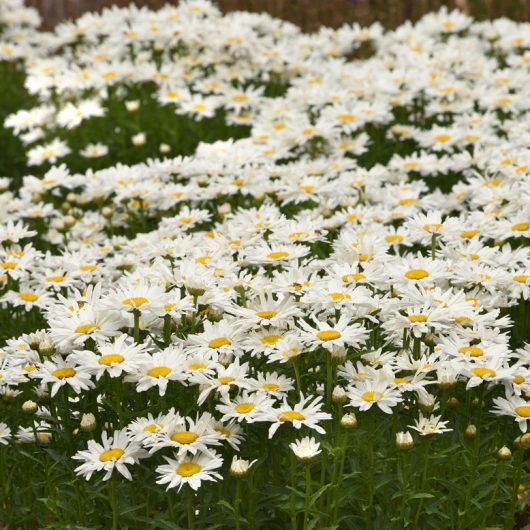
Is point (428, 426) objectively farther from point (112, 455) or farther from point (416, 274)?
point (112, 455)

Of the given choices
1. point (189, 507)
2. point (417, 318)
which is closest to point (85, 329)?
point (189, 507)

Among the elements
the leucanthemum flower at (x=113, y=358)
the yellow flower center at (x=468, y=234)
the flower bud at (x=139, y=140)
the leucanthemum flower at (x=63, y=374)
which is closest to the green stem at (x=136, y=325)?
the leucanthemum flower at (x=113, y=358)

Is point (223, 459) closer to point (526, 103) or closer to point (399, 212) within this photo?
point (399, 212)

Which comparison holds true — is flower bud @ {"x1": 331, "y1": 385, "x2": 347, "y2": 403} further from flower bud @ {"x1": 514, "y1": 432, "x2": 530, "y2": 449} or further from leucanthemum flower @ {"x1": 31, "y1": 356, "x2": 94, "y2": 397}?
leucanthemum flower @ {"x1": 31, "y1": 356, "x2": 94, "y2": 397}

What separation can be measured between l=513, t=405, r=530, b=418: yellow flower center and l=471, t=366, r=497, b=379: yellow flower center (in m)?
0.16

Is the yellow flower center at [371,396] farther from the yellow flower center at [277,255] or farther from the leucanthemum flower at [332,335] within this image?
the yellow flower center at [277,255]

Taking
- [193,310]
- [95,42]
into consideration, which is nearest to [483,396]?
[193,310]

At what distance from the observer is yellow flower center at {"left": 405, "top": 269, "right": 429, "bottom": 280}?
3703 mm

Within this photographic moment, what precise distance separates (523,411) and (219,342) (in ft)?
3.54

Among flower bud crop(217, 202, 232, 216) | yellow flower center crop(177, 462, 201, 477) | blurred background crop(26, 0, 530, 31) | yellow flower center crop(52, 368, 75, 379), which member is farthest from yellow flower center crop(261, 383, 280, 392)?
blurred background crop(26, 0, 530, 31)

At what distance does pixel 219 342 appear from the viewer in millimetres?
3311

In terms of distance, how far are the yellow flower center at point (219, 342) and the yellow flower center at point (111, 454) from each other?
49 cm

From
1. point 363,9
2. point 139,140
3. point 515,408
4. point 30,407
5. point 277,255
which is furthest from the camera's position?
point 363,9

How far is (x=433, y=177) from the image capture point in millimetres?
6430
